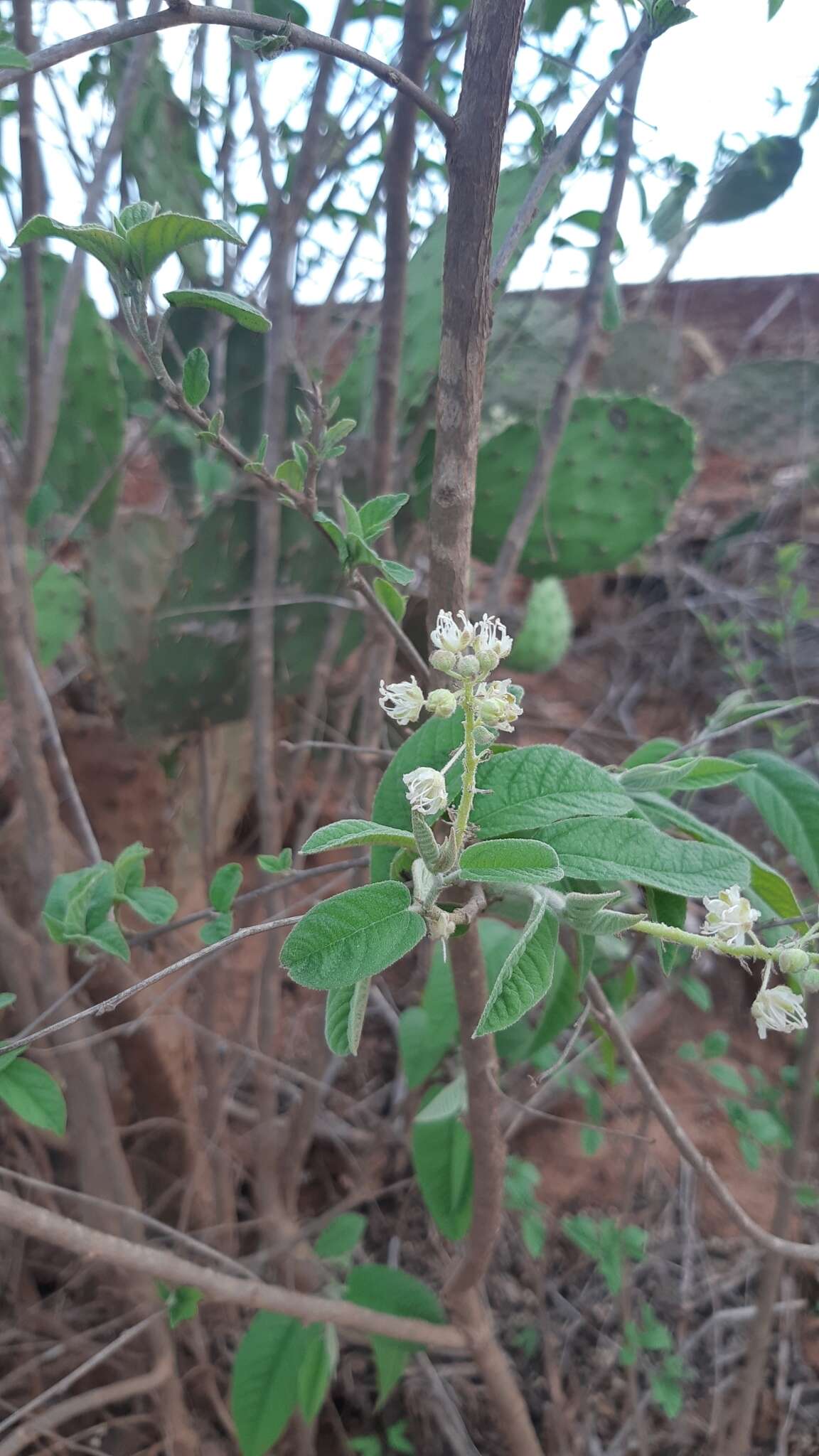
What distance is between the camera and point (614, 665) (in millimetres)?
2104

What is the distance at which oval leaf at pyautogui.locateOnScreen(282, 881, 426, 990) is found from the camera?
0.32 metres

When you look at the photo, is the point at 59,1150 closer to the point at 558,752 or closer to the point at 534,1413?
the point at 534,1413

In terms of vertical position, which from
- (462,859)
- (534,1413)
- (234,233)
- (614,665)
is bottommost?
(534,1413)

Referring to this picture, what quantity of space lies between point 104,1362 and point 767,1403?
2.38 feet

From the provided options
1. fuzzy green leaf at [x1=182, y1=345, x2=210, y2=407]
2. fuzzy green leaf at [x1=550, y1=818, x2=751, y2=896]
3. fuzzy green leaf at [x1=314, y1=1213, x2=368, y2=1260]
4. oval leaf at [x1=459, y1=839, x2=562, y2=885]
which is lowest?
fuzzy green leaf at [x1=314, y1=1213, x2=368, y2=1260]

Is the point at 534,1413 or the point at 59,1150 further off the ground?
the point at 59,1150

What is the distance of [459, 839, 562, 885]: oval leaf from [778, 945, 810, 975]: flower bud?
9cm

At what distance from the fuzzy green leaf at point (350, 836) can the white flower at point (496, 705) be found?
5 centimetres

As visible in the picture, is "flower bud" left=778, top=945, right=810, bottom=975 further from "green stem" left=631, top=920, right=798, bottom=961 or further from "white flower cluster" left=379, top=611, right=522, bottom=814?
"white flower cluster" left=379, top=611, right=522, bottom=814

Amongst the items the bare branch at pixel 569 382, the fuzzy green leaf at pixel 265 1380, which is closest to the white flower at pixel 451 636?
the bare branch at pixel 569 382

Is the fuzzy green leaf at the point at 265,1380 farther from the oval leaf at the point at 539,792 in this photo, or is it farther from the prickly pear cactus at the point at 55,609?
the prickly pear cactus at the point at 55,609

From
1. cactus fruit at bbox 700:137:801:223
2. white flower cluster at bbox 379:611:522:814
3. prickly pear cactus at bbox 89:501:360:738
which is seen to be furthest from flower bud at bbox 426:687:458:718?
cactus fruit at bbox 700:137:801:223

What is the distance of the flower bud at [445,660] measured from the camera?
30cm

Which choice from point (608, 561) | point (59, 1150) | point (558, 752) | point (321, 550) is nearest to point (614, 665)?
point (608, 561)
